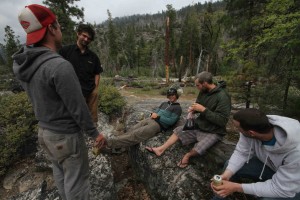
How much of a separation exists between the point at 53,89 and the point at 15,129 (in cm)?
431

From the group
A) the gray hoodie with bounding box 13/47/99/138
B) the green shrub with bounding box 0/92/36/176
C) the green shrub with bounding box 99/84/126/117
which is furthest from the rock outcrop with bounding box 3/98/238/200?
the green shrub with bounding box 99/84/126/117

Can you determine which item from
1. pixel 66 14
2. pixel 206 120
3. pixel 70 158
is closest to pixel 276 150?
pixel 206 120

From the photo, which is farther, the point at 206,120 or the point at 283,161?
the point at 206,120

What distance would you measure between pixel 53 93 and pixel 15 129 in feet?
14.1

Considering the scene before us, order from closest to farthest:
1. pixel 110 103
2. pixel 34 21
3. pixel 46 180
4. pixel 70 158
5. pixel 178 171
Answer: pixel 34 21, pixel 70 158, pixel 178 171, pixel 46 180, pixel 110 103

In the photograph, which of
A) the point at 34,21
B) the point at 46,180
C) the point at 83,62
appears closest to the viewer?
the point at 34,21

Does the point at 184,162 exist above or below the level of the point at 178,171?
above

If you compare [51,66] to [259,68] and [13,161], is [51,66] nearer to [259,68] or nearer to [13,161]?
[13,161]

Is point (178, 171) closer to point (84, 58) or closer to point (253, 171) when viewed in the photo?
point (253, 171)

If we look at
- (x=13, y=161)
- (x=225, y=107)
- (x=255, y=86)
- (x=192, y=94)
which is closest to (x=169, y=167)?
(x=225, y=107)

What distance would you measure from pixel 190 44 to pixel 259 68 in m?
30.8

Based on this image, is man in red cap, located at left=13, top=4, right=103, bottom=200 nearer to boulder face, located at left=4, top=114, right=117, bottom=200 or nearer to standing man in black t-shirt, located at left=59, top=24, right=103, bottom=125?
boulder face, located at left=4, top=114, right=117, bottom=200

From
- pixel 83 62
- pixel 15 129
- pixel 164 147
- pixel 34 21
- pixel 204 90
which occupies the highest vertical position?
pixel 34 21

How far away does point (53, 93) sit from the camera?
2078 mm
